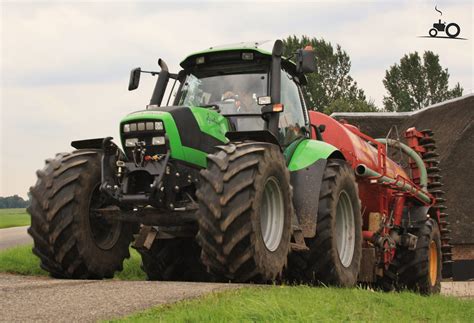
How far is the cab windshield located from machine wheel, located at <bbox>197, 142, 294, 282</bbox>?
4.02 feet

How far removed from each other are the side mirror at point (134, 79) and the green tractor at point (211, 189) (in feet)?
0.04

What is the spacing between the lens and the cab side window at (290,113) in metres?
9.12

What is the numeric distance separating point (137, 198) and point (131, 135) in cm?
73

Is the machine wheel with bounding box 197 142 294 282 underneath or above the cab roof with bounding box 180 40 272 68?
underneath

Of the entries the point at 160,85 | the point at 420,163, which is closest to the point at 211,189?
the point at 160,85

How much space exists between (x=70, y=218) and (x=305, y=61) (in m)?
3.25

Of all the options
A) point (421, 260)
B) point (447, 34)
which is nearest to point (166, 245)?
point (421, 260)

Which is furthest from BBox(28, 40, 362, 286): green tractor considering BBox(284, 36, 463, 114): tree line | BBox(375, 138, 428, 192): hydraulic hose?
BBox(284, 36, 463, 114): tree line

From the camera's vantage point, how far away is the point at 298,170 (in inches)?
344

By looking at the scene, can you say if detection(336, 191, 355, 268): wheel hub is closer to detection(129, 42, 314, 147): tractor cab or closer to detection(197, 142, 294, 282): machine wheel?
detection(129, 42, 314, 147): tractor cab

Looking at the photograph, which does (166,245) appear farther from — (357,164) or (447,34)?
(447,34)

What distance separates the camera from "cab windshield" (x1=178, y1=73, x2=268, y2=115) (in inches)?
344

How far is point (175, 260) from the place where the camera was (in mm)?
9234

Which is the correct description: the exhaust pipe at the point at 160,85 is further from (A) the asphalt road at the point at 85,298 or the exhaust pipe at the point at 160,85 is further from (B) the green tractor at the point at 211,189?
(A) the asphalt road at the point at 85,298
